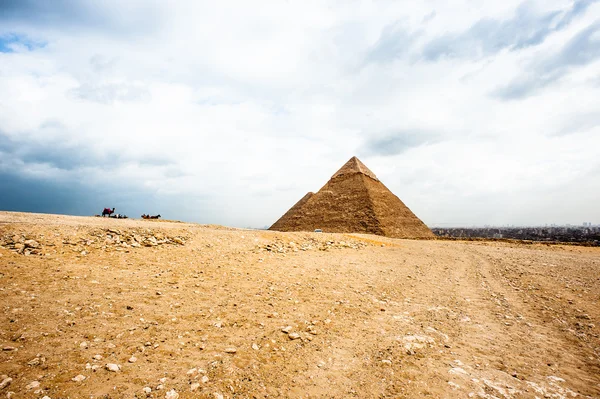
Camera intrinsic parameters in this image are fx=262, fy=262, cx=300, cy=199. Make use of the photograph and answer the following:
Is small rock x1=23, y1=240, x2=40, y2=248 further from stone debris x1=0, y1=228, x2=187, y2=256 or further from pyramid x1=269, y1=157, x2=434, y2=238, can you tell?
pyramid x1=269, y1=157, x2=434, y2=238

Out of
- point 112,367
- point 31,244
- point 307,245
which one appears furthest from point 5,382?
point 307,245

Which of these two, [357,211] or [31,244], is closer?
[31,244]

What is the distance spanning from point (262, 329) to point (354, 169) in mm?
50473

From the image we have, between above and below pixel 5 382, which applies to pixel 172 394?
below

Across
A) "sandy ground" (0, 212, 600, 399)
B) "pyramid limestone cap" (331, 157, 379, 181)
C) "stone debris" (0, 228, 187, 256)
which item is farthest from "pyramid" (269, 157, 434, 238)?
"stone debris" (0, 228, 187, 256)

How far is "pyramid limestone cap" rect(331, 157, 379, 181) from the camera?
5234 centimetres

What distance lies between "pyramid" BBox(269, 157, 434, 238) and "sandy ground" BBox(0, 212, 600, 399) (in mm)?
32219

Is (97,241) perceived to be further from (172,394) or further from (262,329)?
(172,394)

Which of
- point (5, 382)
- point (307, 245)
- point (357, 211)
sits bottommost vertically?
point (5, 382)

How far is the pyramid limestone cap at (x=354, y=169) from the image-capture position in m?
52.3

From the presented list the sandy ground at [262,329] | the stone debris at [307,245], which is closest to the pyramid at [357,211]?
the stone debris at [307,245]

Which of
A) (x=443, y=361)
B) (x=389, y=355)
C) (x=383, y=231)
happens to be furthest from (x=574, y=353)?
(x=383, y=231)

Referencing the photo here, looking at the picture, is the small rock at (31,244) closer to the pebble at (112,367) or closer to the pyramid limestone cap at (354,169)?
the pebble at (112,367)

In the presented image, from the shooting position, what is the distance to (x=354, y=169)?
2083 inches
